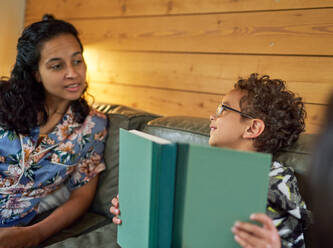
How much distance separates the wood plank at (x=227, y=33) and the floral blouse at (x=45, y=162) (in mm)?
683

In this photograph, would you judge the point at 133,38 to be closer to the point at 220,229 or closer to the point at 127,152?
the point at 127,152

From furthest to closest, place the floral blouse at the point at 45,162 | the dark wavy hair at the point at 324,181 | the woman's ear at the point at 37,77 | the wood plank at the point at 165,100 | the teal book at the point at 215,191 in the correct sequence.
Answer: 1. the wood plank at the point at 165,100
2. the woman's ear at the point at 37,77
3. the floral blouse at the point at 45,162
4. the teal book at the point at 215,191
5. the dark wavy hair at the point at 324,181

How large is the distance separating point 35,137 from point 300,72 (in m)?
1.17

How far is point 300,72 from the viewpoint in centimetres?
144

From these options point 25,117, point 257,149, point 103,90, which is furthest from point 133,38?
point 257,149

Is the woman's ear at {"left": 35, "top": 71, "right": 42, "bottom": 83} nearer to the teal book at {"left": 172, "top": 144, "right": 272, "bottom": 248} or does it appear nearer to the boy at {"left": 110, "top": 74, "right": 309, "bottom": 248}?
the boy at {"left": 110, "top": 74, "right": 309, "bottom": 248}

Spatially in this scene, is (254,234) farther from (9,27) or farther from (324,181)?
(9,27)

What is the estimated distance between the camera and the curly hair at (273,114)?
107 cm

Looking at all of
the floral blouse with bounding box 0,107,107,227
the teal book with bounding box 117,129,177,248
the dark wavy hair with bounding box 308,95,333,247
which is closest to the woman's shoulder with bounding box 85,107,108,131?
the floral blouse with bounding box 0,107,107,227

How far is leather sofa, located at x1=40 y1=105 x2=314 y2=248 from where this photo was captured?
3.58ft

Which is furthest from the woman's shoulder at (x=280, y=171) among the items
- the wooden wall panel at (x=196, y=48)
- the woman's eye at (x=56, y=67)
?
the woman's eye at (x=56, y=67)

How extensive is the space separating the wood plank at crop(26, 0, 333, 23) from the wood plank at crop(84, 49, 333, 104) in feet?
0.76

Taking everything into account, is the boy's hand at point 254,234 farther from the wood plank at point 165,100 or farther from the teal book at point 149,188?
the wood plank at point 165,100

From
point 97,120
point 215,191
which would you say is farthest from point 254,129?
point 97,120
